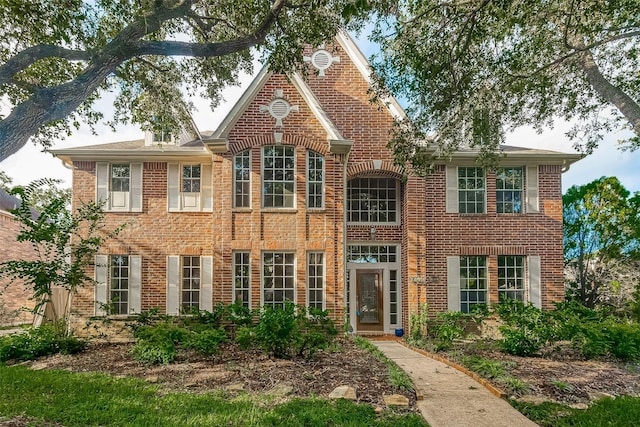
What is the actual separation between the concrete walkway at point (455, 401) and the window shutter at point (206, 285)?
5706mm

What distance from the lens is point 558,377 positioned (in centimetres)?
728

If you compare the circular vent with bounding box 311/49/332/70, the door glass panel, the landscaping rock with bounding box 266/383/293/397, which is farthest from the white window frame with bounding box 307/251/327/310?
the circular vent with bounding box 311/49/332/70

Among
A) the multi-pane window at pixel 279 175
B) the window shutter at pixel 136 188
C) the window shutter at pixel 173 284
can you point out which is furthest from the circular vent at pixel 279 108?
the window shutter at pixel 173 284

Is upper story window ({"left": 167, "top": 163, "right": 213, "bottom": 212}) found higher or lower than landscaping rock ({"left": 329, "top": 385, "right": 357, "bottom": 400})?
higher

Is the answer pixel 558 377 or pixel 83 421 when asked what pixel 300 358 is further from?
pixel 558 377

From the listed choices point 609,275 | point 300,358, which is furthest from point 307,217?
point 609,275

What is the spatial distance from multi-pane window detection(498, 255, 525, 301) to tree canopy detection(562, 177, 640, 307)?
3.34 m

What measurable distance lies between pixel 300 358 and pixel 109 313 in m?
5.72

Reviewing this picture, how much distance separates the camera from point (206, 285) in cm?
1162

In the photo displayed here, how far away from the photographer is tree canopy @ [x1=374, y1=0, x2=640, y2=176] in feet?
22.0

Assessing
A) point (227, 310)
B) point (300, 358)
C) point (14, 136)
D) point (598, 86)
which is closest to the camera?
point (14, 136)

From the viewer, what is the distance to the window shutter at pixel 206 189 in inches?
478

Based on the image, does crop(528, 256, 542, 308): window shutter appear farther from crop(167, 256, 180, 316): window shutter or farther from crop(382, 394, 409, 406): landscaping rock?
crop(167, 256, 180, 316): window shutter

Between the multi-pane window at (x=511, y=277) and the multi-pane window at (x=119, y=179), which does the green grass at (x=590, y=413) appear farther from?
the multi-pane window at (x=119, y=179)
